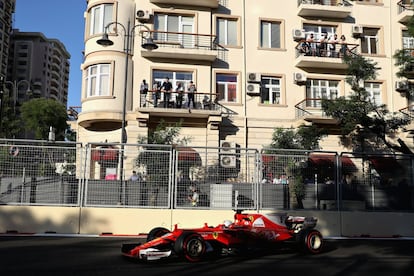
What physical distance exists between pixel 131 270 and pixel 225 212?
589cm

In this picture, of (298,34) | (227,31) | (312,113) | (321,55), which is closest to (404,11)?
(321,55)

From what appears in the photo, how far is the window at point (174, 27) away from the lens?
24.2 metres

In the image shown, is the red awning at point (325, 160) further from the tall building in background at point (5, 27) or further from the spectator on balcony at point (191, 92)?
the tall building in background at point (5, 27)

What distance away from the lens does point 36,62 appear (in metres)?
113

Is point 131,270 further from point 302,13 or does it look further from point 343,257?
point 302,13

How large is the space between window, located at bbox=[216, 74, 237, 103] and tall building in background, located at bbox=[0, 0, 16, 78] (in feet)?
276

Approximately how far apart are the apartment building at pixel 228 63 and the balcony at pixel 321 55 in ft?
0.20

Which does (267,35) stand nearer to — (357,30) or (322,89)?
(322,89)

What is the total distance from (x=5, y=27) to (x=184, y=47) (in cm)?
9007

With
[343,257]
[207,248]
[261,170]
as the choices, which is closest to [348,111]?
[261,170]

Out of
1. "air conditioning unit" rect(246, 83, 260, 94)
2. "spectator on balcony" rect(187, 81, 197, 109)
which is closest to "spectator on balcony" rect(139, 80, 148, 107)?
"spectator on balcony" rect(187, 81, 197, 109)

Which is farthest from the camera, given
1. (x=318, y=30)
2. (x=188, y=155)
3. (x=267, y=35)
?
(x=318, y=30)

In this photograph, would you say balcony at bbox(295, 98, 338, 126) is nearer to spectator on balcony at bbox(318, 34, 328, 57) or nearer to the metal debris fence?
spectator on balcony at bbox(318, 34, 328, 57)

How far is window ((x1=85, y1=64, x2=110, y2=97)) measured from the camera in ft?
77.5
